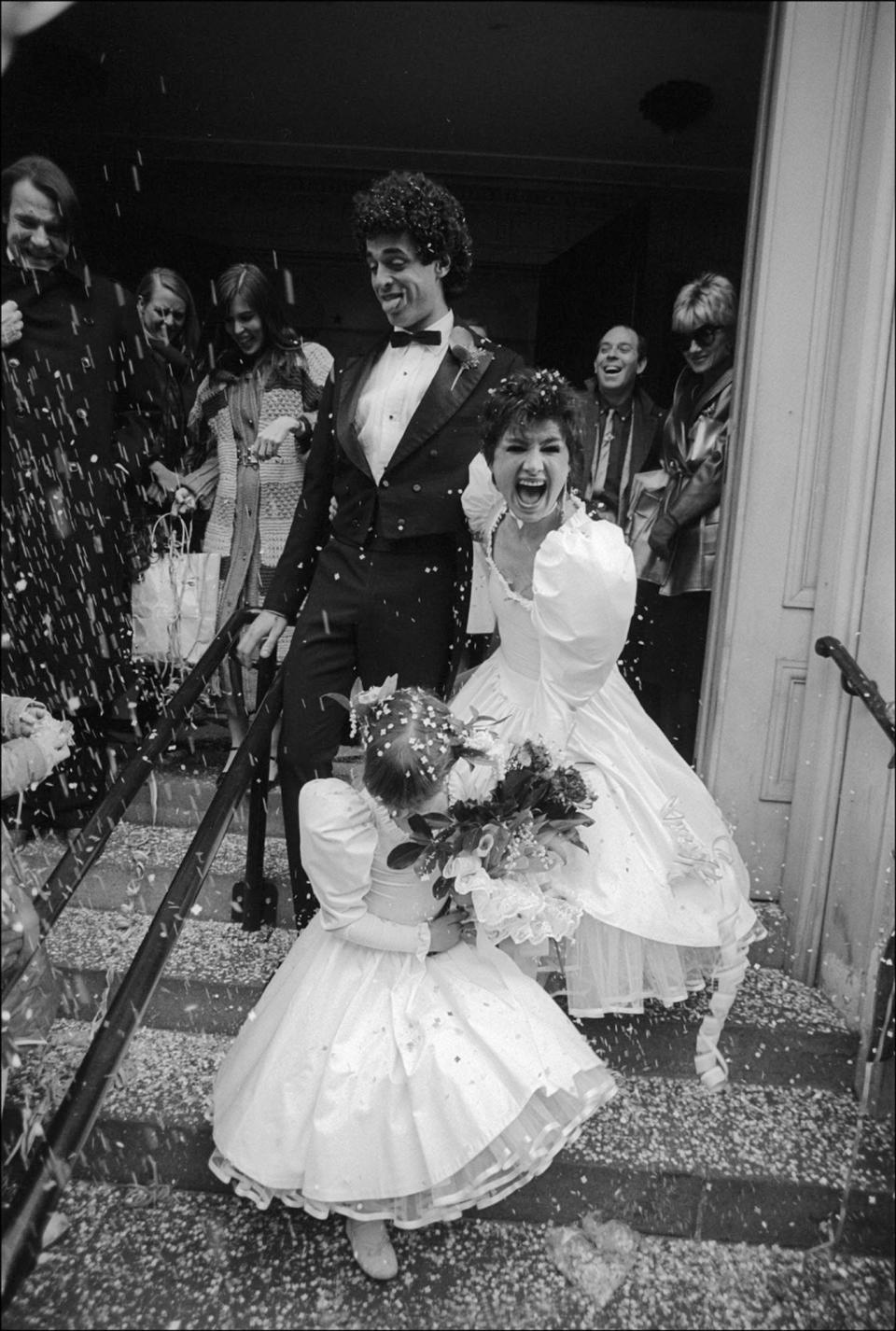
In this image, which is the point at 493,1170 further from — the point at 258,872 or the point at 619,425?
the point at 619,425

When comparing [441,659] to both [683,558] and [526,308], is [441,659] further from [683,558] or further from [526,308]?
[526,308]

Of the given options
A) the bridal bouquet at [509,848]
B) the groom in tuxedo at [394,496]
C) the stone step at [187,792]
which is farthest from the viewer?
the stone step at [187,792]

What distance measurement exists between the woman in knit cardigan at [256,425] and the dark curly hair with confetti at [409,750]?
2087mm

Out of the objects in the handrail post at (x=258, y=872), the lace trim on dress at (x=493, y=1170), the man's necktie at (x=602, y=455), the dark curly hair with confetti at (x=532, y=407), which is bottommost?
the lace trim on dress at (x=493, y=1170)

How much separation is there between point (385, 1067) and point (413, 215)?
205cm

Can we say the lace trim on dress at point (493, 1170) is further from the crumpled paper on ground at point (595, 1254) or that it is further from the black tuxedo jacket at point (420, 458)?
the black tuxedo jacket at point (420, 458)

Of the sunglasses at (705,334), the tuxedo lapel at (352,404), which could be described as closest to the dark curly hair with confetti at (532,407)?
the tuxedo lapel at (352,404)

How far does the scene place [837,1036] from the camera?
2891 millimetres

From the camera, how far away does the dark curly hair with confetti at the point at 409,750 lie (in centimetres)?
213

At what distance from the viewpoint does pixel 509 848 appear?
226 centimetres

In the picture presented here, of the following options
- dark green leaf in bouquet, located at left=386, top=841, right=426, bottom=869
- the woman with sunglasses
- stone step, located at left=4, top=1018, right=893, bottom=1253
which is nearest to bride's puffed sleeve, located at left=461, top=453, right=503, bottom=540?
dark green leaf in bouquet, located at left=386, top=841, right=426, bottom=869

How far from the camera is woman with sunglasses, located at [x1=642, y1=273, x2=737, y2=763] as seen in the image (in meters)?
3.85

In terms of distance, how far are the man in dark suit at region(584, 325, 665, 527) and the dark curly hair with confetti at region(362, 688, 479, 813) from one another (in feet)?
7.69

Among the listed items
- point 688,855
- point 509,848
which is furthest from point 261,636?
point 688,855
